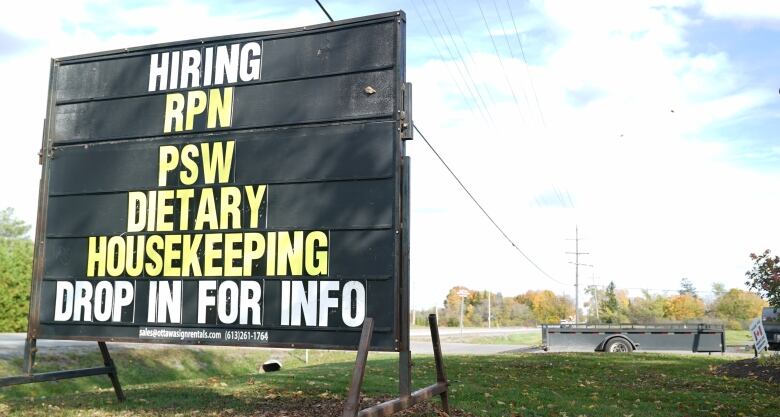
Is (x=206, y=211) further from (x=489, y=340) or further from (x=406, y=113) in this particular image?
(x=489, y=340)

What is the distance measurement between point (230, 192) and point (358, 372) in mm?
2586

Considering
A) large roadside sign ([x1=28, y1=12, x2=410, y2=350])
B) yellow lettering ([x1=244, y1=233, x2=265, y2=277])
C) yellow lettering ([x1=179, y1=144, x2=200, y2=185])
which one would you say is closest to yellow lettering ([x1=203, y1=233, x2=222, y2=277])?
large roadside sign ([x1=28, y1=12, x2=410, y2=350])

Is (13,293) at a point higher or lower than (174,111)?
lower

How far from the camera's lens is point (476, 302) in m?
108

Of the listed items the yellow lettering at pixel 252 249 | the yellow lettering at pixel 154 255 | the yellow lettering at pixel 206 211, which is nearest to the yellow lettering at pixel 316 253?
the yellow lettering at pixel 252 249

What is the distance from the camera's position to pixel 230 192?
23.0ft

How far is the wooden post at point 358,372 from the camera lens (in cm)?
532

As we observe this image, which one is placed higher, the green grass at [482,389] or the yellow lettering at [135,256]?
the yellow lettering at [135,256]

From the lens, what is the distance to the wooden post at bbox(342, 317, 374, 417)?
Answer: 532 cm

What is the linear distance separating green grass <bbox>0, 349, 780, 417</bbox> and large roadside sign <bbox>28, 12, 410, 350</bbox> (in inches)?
69.2

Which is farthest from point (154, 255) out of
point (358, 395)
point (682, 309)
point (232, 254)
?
point (682, 309)

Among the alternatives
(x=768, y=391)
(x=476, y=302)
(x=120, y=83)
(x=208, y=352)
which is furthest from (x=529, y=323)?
(x=120, y=83)

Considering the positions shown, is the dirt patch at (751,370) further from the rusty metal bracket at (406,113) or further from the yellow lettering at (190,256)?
the yellow lettering at (190,256)

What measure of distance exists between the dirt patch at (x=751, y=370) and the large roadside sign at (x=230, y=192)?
11.8 metres
